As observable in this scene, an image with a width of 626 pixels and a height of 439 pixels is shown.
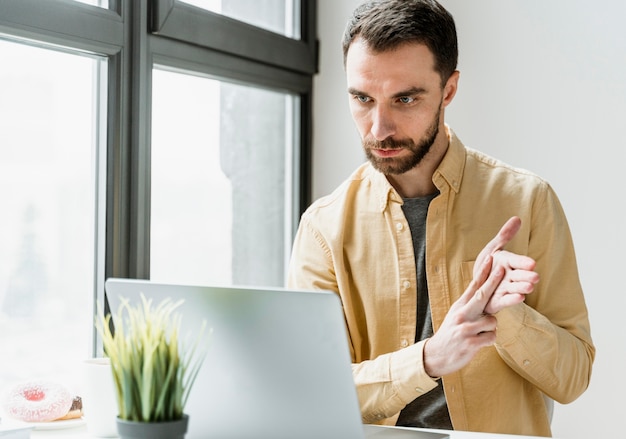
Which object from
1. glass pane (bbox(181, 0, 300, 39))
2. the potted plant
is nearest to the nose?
the potted plant

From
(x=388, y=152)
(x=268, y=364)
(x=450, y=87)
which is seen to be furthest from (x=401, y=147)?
(x=268, y=364)

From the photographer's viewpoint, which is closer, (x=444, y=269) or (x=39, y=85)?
(x=444, y=269)

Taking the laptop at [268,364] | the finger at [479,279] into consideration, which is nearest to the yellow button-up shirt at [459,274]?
the finger at [479,279]

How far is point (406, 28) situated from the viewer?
1768 mm

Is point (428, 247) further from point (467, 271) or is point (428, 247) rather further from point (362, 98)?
point (362, 98)

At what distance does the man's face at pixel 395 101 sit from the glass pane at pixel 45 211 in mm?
684

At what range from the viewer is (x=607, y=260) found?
256 cm

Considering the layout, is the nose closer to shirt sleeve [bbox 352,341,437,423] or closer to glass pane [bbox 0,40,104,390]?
shirt sleeve [bbox 352,341,437,423]

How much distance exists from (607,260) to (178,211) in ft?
4.14

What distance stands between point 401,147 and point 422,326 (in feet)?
1.26

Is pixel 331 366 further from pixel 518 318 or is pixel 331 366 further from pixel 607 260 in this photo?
pixel 607 260

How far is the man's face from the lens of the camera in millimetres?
1746

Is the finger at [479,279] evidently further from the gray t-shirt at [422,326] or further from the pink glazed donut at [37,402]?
the pink glazed donut at [37,402]

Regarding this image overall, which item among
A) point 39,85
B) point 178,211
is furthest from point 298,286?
point 39,85
